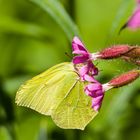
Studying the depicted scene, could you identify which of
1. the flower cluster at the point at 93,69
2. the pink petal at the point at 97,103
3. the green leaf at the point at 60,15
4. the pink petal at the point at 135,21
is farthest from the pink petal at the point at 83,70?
the green leaf at the point at 60,15

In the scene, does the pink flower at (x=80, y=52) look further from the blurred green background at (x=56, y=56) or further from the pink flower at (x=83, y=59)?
the blurred green background at (x=56, y=56)

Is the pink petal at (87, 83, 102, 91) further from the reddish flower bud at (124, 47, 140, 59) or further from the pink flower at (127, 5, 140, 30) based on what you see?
the pink flower at (127, 5, 140, 30)

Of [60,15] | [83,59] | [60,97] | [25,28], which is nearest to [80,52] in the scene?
[83,59]

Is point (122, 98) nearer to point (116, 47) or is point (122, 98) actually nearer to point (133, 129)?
point (133, 129)

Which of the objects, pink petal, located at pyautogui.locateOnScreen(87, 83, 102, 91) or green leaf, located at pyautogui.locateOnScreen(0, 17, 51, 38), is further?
green leaf, located at pyautogui.locateOnScreen(0, 17, 51, 38)

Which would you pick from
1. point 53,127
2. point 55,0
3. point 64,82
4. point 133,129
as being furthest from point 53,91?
point 133,129

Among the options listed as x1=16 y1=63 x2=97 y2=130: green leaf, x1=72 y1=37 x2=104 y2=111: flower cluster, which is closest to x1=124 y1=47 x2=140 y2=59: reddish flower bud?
x1=72 y1=37 x2=104 y2=111: flower cluster
